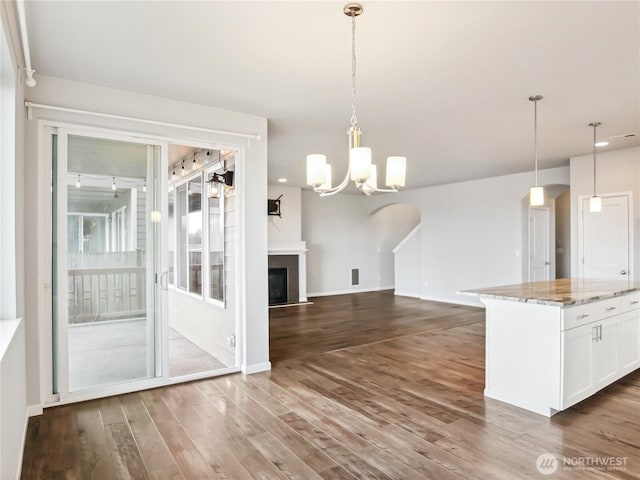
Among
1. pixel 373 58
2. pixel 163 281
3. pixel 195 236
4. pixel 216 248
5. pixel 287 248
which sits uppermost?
pixel 373 58

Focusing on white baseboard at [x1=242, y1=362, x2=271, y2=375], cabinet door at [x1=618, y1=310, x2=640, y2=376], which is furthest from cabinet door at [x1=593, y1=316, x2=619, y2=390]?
white baseboard at [x1=242, y1=362, x2=271, y2=375]

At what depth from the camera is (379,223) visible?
1112 centimetres

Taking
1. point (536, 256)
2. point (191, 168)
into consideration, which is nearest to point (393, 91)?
point (191, 168)

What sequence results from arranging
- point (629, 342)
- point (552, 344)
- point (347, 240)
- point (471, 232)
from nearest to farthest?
1. point (552, 344)
2. point (629, 342)
3. point (471, 232)
4. point (347, 240)

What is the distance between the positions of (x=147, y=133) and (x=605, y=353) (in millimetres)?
4507

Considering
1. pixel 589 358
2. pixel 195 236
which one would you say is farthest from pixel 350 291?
pixel 589 358

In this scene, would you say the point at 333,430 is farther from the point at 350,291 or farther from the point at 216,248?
the point at 350,291

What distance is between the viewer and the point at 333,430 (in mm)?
2848

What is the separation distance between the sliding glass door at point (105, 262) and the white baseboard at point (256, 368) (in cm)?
81

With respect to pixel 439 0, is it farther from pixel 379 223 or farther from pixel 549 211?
pixel 379 223

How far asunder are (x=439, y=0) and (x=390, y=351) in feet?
12.7

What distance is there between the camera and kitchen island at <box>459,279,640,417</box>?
119 inches

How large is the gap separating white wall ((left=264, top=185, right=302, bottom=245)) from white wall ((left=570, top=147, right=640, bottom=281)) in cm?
536

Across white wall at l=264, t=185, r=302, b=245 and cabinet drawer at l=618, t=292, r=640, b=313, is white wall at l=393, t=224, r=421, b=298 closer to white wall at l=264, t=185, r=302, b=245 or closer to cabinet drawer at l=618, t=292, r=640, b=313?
white wall at l=264, t=185, r=302, b=245
